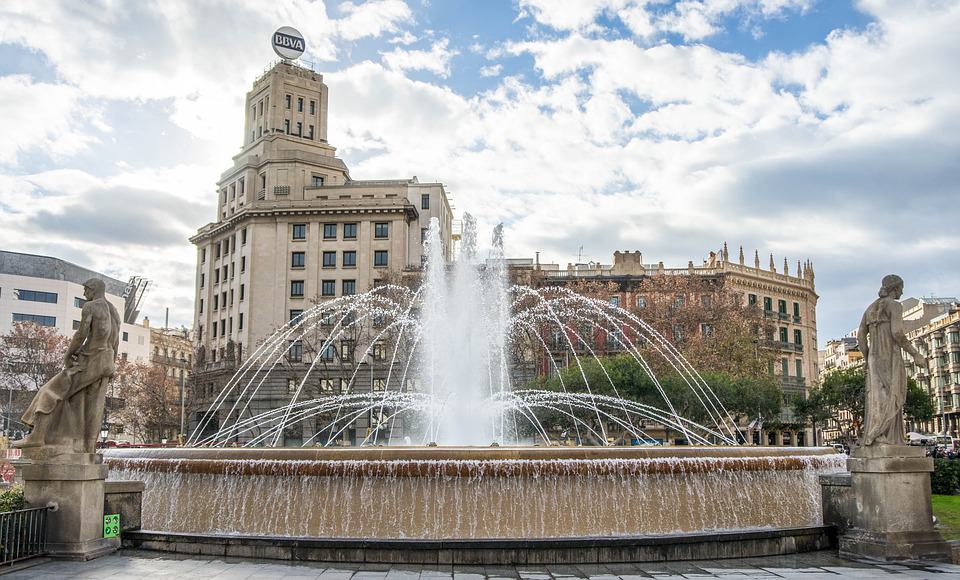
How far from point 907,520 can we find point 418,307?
46.1 meters

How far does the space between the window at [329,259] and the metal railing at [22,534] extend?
6296 cm

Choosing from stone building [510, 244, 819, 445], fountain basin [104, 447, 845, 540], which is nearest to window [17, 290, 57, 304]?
stone building [510, 244, 819, 445]

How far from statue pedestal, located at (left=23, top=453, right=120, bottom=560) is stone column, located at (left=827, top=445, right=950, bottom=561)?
10.9 metres

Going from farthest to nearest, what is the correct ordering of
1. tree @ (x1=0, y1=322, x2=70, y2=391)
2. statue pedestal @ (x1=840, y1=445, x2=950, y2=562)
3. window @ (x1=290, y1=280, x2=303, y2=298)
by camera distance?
window @ (x1=290, y1=280, x2=303, y2=298) < tree @ (x1=0, y1=322, x2=70, y2=391) < statue pedestal @ (x1=840, y1=445, x2=950, y2=562)

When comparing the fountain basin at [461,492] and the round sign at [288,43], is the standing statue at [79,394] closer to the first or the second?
the fountain basin at [461,492]

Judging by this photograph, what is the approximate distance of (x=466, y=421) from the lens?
21359mm

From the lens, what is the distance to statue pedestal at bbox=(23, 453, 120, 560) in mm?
10875

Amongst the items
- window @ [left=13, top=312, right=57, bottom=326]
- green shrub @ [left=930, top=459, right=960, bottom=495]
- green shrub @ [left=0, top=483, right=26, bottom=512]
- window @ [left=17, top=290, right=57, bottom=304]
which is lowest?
green shrub @ [left=930, top=459, right=960, bottom=495]

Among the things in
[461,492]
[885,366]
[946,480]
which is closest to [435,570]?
[461,492]

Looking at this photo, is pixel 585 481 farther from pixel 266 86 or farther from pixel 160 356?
pixel 160 356

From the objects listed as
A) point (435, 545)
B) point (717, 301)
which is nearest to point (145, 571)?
point (435, 545)

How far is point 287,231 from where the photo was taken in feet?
244

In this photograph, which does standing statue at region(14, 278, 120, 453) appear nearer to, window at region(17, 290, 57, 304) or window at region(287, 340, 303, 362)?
window at region(287, 340, 303, 362)

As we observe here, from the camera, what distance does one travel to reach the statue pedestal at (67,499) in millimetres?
10875
